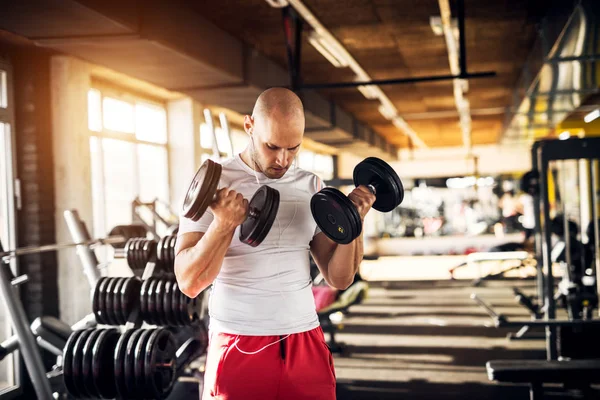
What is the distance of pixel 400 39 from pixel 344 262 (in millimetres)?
3943

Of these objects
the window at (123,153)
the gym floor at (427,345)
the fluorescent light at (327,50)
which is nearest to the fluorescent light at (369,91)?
the fluorescent light at (327,50)

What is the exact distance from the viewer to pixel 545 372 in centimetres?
238

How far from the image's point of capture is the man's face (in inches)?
48.3

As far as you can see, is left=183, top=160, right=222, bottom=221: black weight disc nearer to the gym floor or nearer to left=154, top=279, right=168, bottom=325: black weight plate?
left=154, top=279, right=168, bottom=325: black weight plate

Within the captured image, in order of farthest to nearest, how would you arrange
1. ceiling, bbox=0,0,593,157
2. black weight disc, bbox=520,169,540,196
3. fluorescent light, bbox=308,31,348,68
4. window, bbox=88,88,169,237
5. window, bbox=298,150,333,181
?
window, bbox=298,150,333,181 < window, bbox=88,88,169,237 < fluorescent light, bbox=308,31,348,68 < black weight disc, bbox=520,169,540,196 < ceiling, bbox=0,0,593,157

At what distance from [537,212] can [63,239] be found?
11.0ft

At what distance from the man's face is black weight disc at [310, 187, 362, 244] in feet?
0.33

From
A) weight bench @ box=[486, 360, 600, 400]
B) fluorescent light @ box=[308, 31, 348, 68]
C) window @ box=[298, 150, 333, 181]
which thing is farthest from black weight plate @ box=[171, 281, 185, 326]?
window @ box=[298, 150, 333, 181]

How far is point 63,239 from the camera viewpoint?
174 inches

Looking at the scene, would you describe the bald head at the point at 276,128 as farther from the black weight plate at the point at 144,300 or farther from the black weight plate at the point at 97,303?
the black weight plate at the point at 97,303

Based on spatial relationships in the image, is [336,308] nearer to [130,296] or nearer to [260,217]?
[130,296]

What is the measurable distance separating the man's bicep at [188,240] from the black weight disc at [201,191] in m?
0.06

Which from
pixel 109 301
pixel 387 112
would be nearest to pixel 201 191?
pixel 109 301

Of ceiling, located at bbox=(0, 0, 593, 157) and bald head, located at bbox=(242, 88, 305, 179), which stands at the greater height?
ceiling, located at bbox=(0, 0, 593, 157)
